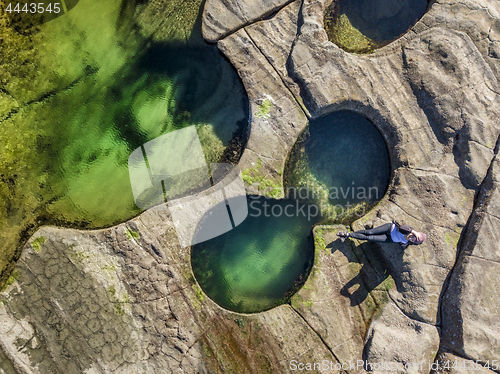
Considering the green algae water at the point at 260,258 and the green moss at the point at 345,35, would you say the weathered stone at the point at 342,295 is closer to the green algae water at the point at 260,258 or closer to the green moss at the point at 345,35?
the green algae water at the point at 260,258

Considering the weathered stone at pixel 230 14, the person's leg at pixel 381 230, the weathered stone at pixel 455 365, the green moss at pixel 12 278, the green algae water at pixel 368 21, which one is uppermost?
the weathered stone at pixel 230 14

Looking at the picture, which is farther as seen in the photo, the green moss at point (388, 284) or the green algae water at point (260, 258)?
the green algae water at point (260, 258)

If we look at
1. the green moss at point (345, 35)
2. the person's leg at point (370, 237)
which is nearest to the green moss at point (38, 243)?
the person's leg at point (370, 237)

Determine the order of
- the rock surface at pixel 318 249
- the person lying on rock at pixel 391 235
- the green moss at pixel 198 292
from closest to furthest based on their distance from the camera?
the person lying on rock at pixel 391 235, the rock surface at pixel 318 249, the green moss at pixel 198 292

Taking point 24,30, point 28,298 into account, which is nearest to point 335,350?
point 28,298

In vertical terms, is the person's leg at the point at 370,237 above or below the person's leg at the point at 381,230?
below
